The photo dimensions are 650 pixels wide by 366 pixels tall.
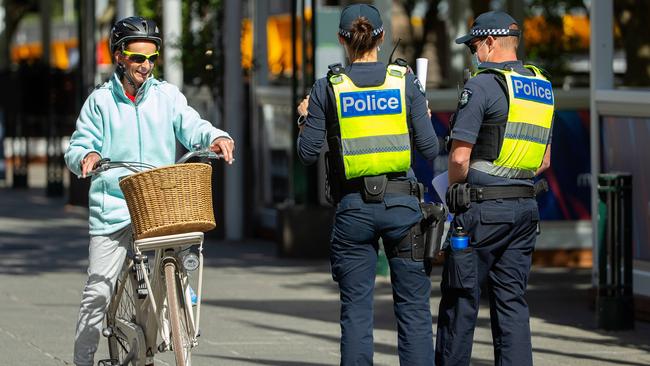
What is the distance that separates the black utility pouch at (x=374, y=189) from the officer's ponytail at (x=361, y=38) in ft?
1.80

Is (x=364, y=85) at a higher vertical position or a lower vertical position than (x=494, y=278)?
higher

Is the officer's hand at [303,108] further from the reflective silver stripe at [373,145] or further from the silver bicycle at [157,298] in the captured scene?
the silver bicycle at [157,298]

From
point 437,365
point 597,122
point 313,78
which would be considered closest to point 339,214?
point 437,365

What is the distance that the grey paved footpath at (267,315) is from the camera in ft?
32.0

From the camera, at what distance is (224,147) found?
7.21 metres

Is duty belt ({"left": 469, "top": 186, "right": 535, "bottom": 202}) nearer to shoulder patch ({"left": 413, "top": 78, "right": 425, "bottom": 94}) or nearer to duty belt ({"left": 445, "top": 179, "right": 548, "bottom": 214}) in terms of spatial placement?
duty belt ({"left": 445, "top": 179, "right": 548, "bottom": 214})

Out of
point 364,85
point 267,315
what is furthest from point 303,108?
point 267,315

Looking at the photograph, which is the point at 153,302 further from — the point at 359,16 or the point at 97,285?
the point at 359,16

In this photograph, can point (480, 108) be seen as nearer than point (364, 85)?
No

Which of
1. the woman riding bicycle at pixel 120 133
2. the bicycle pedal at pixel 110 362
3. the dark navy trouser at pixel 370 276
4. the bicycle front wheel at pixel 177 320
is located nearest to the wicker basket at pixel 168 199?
the bicycle front wheel at pixel 177 320

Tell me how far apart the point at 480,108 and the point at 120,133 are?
1641mm

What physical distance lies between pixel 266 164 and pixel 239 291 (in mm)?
6728

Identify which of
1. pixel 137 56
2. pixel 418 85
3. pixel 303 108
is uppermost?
pixel 137 56

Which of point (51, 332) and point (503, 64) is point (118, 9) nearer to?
point (51, 332)
